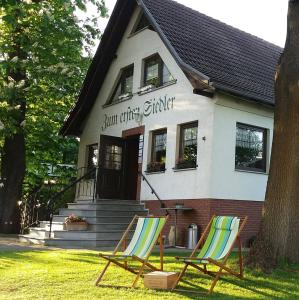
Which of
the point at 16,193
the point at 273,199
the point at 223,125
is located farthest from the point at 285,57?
the point at 16,193

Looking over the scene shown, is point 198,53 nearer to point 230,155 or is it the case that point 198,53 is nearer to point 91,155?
point 230,155

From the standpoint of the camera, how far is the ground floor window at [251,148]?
1433 centimetres

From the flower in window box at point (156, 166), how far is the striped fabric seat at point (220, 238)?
6.99 metres

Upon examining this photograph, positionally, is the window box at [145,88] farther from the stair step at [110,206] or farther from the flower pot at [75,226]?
the flower pot at [75,226]

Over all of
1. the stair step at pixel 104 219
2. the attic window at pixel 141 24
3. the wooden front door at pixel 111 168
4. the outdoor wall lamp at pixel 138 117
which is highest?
the attic window at pixel 141 24

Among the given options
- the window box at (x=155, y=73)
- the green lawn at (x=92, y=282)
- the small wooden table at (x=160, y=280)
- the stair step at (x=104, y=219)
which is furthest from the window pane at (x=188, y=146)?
the small wooden table at (x=160, y=280)

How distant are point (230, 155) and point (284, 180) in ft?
16.8

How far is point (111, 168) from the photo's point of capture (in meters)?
17.1

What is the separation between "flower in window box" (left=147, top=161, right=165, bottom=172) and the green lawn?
5.74m

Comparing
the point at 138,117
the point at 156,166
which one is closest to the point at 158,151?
the point at 156,166

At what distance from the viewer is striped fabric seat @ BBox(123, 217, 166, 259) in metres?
7.77

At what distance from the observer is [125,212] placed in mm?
15195

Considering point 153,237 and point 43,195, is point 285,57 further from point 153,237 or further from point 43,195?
point 43,195

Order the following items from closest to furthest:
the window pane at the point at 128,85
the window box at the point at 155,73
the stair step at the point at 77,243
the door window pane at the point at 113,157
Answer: the stair step at the point at 77,243, the window box at the point at 155,73, the door window pane at the point at 113,157, the window pane at the point at 128,85
